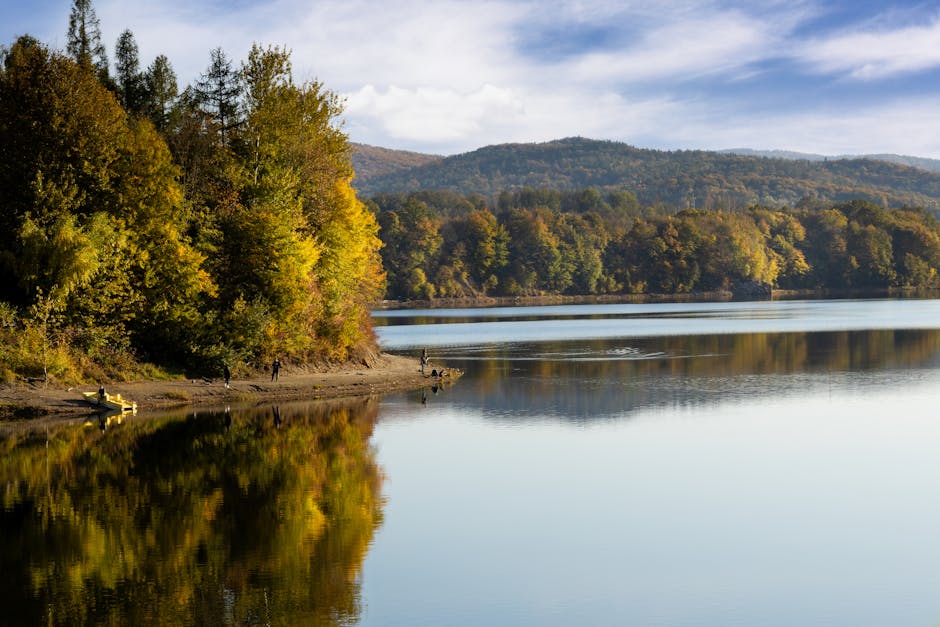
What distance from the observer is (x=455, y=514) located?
2441cm

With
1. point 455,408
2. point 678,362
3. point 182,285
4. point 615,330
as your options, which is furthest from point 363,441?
point 615,330

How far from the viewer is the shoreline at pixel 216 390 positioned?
129 feet

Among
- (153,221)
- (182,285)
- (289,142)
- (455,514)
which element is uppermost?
(289,142)

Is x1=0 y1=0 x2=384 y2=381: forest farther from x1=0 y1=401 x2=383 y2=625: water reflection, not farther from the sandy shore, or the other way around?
x1=0 y1=401 x2=383 y2=625: water reflection

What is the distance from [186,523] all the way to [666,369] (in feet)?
133

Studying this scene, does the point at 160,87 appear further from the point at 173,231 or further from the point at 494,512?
the point at 494,512

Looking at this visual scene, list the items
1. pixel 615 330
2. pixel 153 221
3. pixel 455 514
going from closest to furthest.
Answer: pixel 455 514 → pixel 153 221 → pixel 615 330

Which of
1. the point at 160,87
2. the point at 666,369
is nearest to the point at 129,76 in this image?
the point at 160,87

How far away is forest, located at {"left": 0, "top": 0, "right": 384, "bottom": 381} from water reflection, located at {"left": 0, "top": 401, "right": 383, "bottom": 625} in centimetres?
866

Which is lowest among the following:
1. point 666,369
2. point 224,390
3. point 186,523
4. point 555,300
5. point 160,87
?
point 186,523

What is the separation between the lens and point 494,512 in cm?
2452

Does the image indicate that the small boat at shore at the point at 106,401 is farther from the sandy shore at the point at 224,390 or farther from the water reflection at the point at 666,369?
the water reflection at the point at 666,369

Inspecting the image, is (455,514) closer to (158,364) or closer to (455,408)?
(455,408)

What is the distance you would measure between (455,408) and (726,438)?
13.1 metres
